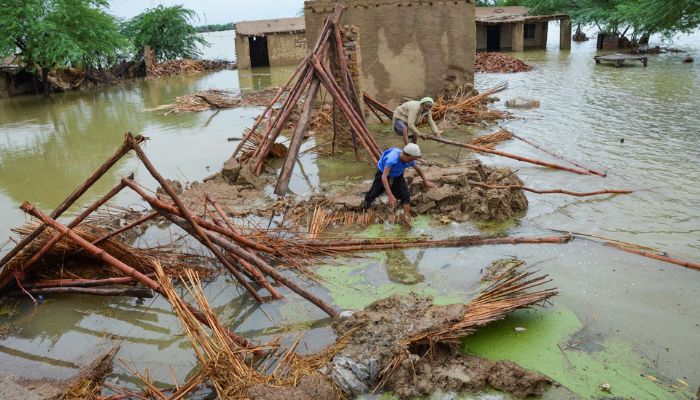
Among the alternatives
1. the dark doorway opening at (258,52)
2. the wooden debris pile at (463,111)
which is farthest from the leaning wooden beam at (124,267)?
the dark doorway opening at (258,52)

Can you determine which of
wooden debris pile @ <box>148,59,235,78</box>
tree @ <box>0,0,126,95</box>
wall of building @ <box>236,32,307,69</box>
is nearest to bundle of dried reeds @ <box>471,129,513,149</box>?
tree @ <box>0,0,126,95</box>

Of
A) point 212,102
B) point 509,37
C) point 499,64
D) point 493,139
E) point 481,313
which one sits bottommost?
point 481,313

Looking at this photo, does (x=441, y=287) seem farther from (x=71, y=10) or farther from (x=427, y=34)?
(x=71, y=10)

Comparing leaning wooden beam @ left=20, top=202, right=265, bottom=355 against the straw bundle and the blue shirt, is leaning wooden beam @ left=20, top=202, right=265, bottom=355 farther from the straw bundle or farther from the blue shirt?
the blue shirt

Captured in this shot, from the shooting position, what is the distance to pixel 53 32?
712 inches

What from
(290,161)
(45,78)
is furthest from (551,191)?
(45,78)

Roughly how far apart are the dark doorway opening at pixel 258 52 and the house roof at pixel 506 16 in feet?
40.9

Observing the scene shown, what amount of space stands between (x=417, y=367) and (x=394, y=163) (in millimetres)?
2950

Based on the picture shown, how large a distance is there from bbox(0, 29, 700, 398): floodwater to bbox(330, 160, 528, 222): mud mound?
235mm

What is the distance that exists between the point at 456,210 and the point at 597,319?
8.31 feet

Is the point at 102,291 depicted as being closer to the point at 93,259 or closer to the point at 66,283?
the point at 66,283

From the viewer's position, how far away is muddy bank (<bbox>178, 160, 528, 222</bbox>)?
664 centimetres

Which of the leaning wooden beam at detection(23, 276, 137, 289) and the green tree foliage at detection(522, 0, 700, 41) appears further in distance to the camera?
the green tree foliage at detection(522, 0, 700, 41)

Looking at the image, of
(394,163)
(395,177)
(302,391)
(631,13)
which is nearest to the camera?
(302,391)
